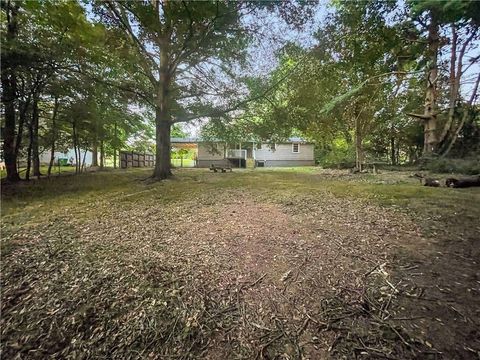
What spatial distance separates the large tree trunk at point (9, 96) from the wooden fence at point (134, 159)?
36.3 ft

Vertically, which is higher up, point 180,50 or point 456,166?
point 180,50

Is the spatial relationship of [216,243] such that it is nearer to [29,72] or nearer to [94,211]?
[94,211]

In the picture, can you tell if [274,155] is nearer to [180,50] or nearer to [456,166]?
[456,166]

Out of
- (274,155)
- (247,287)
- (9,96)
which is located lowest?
(247,287)

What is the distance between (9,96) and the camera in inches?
267

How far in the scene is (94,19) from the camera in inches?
284

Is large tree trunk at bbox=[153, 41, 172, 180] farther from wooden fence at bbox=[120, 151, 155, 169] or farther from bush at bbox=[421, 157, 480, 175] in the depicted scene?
wooden fence at bbox=[120, 151, 155, 169]

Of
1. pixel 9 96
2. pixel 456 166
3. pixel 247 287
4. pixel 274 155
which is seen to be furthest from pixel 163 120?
pixel 274 155

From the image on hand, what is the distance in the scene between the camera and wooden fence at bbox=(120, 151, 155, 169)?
63.4ft

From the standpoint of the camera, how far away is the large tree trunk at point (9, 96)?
564cm

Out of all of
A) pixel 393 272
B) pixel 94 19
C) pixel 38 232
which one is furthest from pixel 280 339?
pixel 94 19

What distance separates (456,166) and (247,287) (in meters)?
8.78

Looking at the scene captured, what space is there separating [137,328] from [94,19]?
8.45 meters

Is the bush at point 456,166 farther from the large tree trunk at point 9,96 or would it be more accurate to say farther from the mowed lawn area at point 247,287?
the large tree trunk at point 9,96
